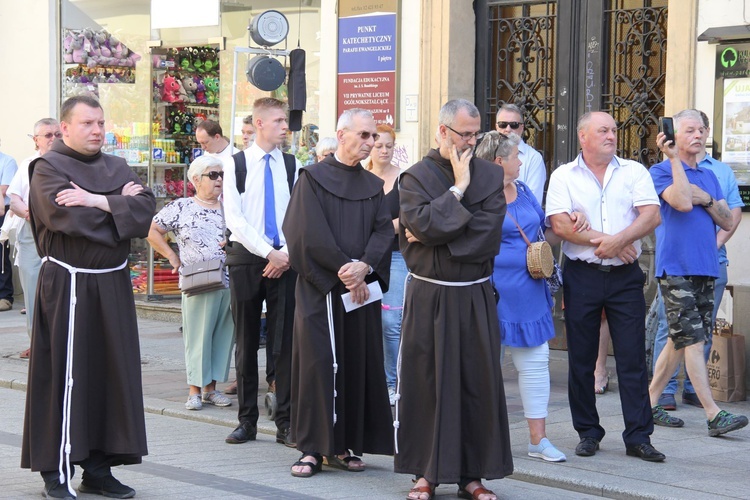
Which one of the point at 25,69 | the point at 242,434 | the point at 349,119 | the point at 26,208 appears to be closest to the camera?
the point at 349,119

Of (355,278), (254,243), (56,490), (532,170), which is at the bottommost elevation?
(56,490)

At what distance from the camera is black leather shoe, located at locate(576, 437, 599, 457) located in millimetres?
7602

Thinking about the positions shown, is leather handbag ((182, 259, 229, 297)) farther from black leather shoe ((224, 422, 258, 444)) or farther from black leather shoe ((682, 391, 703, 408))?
black leather shoe ((682, 391, 703, 408))

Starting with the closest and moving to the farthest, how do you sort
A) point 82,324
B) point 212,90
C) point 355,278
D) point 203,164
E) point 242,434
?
point 82,324
point 355,278
point 242,434
point 203,164
point 212,90

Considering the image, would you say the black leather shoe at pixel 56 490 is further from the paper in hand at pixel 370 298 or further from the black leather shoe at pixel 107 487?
the paper in hand at pixel 370 298

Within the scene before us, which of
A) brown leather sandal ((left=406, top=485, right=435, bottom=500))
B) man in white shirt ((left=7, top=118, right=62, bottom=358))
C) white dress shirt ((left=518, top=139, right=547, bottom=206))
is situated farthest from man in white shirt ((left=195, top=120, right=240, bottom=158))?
brown leather sandal ((left=406, top=485, right=435, bottom=500))

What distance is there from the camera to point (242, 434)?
8227 mm

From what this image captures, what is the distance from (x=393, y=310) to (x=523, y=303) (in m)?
1.84

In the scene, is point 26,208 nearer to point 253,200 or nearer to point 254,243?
point 253,200

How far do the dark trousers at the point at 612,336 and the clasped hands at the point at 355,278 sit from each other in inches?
51.6

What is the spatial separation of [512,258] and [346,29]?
19.7ft

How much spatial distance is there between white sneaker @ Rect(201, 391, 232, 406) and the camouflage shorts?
326 centimetres

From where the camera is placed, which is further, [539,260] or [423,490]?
[539,260]

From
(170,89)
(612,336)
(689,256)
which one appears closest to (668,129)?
(689,256)
